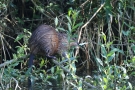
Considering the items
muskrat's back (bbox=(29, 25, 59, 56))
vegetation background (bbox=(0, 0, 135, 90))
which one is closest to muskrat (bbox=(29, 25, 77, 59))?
muskrat's back (bbox=(29, 25, 59, 56))

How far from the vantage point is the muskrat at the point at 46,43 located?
15.1 ft

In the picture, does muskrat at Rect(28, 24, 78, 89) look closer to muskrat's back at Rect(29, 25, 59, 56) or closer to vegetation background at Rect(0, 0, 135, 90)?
muskrat's back at Rect(29, 25, 59, 56)

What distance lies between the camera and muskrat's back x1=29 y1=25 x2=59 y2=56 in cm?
461

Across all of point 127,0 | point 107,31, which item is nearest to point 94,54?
point 107,31

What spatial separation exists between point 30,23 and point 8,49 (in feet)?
1.28

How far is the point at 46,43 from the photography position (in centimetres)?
466

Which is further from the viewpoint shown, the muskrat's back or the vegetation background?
the vegetation background

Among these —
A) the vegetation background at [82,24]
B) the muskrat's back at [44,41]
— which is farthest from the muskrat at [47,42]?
the vegetation background at [82,24]

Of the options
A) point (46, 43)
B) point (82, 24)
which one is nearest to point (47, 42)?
point (46, 43)

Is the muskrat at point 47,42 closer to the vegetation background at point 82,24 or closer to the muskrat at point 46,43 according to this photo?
the muskrat at point 46,43

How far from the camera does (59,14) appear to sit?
574 centimetres

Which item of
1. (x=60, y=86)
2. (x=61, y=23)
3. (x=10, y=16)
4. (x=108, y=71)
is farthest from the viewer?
(x=10, y=16)

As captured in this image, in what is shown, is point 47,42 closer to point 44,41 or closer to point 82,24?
point 44,41

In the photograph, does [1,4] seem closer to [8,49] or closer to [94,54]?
[8,49]
